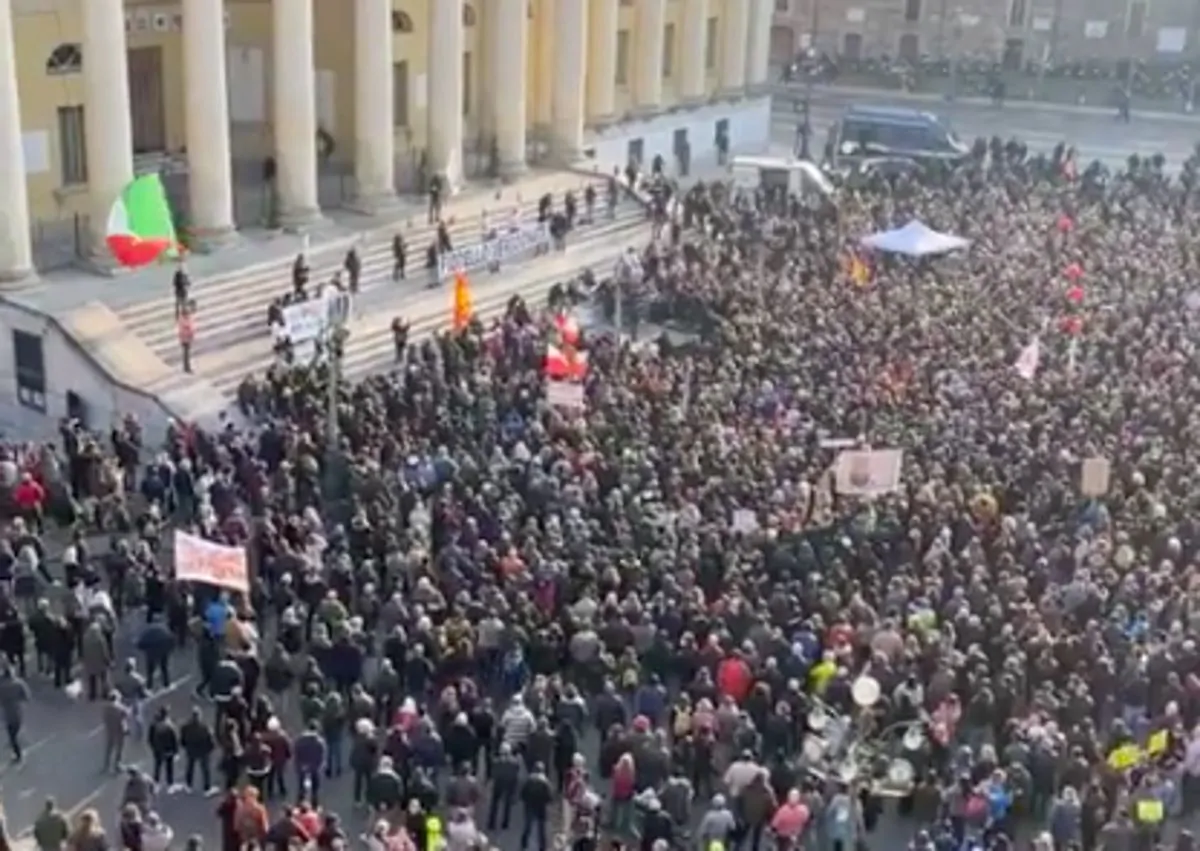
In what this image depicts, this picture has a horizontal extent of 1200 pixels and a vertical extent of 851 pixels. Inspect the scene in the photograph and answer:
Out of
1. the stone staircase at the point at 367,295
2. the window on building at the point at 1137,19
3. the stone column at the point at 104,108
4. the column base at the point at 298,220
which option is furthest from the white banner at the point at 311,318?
the window on building at the point at 1137,19

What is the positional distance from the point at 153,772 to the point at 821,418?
1237cm

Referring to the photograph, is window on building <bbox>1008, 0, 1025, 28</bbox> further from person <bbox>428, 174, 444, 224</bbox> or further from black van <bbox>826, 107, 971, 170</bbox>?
person <bbox>428, 174, 444, 224</bbox>

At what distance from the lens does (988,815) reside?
17625 millimetres

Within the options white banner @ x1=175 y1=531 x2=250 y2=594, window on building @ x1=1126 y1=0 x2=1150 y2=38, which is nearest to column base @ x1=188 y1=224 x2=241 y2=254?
white banner @ x1=175 y1=531 x2=250 y2=594

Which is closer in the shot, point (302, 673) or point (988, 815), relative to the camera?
point (988, 815)

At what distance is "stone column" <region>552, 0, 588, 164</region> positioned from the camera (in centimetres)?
4444

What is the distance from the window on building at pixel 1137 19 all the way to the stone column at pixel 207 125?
4961 centimetres

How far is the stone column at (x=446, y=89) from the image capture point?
3978cm

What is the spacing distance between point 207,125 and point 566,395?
11498 millimetres

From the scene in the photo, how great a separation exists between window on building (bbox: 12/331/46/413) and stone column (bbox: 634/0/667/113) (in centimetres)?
2500

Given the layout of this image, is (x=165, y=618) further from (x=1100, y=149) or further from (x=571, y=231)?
(x=1100, y=149)

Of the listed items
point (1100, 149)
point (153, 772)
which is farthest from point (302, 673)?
point (1100, 149)

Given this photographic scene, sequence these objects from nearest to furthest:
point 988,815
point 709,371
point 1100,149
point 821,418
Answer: point 988,815 < point 821,418 < point 709,371 < point 1100,149

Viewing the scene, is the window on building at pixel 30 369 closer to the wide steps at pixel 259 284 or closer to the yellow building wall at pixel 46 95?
the wide steps at pixel 259 284
